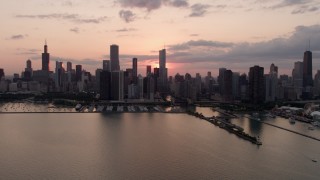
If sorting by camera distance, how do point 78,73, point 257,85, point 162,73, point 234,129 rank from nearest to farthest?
point 234,129 → point 257,85 → point 162,73 → point 78,73

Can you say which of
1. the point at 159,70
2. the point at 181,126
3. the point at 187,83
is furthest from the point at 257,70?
the point at 159,70

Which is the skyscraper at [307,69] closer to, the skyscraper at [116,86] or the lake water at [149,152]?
the skyscraper at [116,86]

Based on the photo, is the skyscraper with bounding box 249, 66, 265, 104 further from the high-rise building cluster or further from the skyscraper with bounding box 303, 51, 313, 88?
the skyscraper with bounding box 303, 51, 313, 88

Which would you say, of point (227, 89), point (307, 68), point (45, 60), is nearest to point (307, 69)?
point (307, 68)

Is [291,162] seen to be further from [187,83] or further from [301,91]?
[301,91]

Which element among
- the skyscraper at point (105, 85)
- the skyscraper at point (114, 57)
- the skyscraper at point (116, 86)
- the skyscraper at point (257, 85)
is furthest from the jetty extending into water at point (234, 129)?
the skyscraper at point (114, 57)

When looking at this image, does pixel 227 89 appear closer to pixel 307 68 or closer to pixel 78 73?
pixel 307 68
